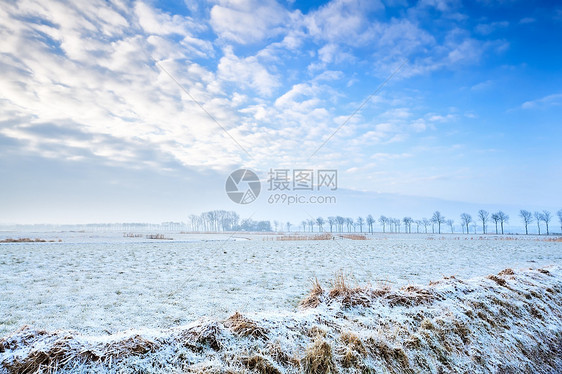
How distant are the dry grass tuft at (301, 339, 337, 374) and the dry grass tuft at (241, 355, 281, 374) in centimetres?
40

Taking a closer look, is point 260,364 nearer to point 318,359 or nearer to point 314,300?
point 318,359

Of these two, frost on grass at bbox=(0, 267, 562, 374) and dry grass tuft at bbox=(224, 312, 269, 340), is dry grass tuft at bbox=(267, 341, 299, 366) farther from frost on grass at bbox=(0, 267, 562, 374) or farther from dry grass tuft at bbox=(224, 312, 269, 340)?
dry grass tuft at bbox=(224, 312, 269, 340)

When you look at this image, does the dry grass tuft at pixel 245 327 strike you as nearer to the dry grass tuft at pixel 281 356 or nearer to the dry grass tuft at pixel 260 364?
the dry grass tuft at pixel 281 356

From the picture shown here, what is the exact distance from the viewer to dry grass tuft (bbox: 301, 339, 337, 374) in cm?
352

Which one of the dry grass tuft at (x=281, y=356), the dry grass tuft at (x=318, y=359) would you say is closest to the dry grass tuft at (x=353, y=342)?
the dry grass tuft at (x=318, y=359)

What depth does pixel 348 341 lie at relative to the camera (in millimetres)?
3996

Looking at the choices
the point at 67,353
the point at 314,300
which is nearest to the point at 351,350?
the point at 314,300

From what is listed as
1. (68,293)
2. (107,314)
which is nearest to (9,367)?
(107,314)

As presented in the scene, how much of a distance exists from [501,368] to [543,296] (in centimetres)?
401

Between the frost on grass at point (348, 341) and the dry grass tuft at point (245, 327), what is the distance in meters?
0.01

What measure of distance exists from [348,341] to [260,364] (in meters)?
1.33

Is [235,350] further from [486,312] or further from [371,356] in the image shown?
[486,312]

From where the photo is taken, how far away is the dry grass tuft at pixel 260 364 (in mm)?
3338

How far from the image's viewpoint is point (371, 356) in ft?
12.8
